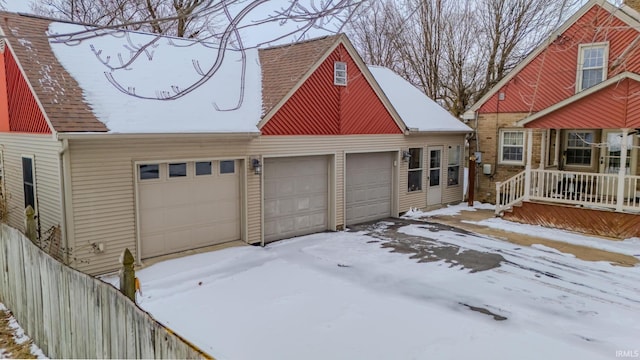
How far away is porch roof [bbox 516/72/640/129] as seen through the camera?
37.8ft

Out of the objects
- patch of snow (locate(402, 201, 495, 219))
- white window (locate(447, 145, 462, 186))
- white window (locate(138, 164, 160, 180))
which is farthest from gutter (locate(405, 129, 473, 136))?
white window (locate(138, 164, 160, 180))

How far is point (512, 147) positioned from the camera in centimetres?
1583

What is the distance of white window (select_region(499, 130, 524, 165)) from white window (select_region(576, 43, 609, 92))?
243cm

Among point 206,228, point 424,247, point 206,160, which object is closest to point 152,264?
point 206,228

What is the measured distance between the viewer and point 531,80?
48.9 ft

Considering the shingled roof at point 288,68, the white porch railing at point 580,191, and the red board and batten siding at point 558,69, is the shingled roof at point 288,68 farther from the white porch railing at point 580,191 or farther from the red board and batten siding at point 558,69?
the white porch railing at point 580,191

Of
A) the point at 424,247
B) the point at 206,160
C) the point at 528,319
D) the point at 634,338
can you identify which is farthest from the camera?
the point at 424,247

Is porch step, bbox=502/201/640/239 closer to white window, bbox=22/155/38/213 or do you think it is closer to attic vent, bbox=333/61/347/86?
attic vent, bbox=333/61/347/86

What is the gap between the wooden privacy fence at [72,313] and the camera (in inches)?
146

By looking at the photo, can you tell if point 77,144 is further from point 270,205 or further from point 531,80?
point 531,80

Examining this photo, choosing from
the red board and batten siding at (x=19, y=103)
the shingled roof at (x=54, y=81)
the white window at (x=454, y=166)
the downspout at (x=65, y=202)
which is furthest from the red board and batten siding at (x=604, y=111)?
the red board and batten siding at (x=19, y=103)

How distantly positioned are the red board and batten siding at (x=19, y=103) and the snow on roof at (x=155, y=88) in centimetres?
82

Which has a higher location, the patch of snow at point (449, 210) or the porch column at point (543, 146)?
the porch column at point (543, 146)

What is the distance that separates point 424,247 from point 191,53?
738 centimetres
